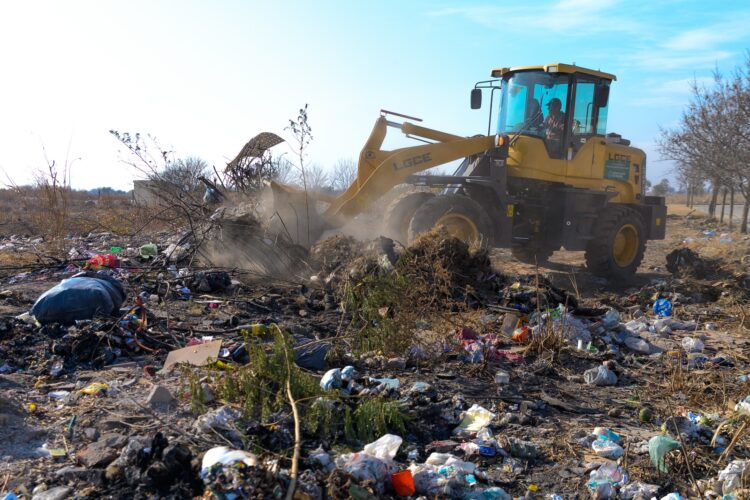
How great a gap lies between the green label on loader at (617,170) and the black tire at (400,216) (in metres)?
3.65

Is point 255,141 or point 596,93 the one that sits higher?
point 596,93

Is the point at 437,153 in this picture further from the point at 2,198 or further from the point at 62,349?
the point at 2,198

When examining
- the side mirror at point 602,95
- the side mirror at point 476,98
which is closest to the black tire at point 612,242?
the side mirror at point 602,95

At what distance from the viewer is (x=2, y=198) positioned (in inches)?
1319

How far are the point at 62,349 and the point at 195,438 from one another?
2090 millimetres

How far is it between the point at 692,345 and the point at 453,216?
3379 mm

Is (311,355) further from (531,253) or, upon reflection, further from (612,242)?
(612,242)

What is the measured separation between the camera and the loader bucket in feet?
27.2

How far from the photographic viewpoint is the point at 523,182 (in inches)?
373

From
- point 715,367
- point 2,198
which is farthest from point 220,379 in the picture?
point 2,198

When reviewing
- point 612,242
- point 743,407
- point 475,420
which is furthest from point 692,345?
point 612,242

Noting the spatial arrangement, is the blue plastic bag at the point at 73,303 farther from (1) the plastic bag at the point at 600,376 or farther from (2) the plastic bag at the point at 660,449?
(2) the plastic bag at the point at 660,449

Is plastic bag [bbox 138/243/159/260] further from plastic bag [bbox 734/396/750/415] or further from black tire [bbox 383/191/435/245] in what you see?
plastic bag [bbox 734/396/750/415]

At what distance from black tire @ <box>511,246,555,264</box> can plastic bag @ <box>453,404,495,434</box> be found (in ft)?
21.1
